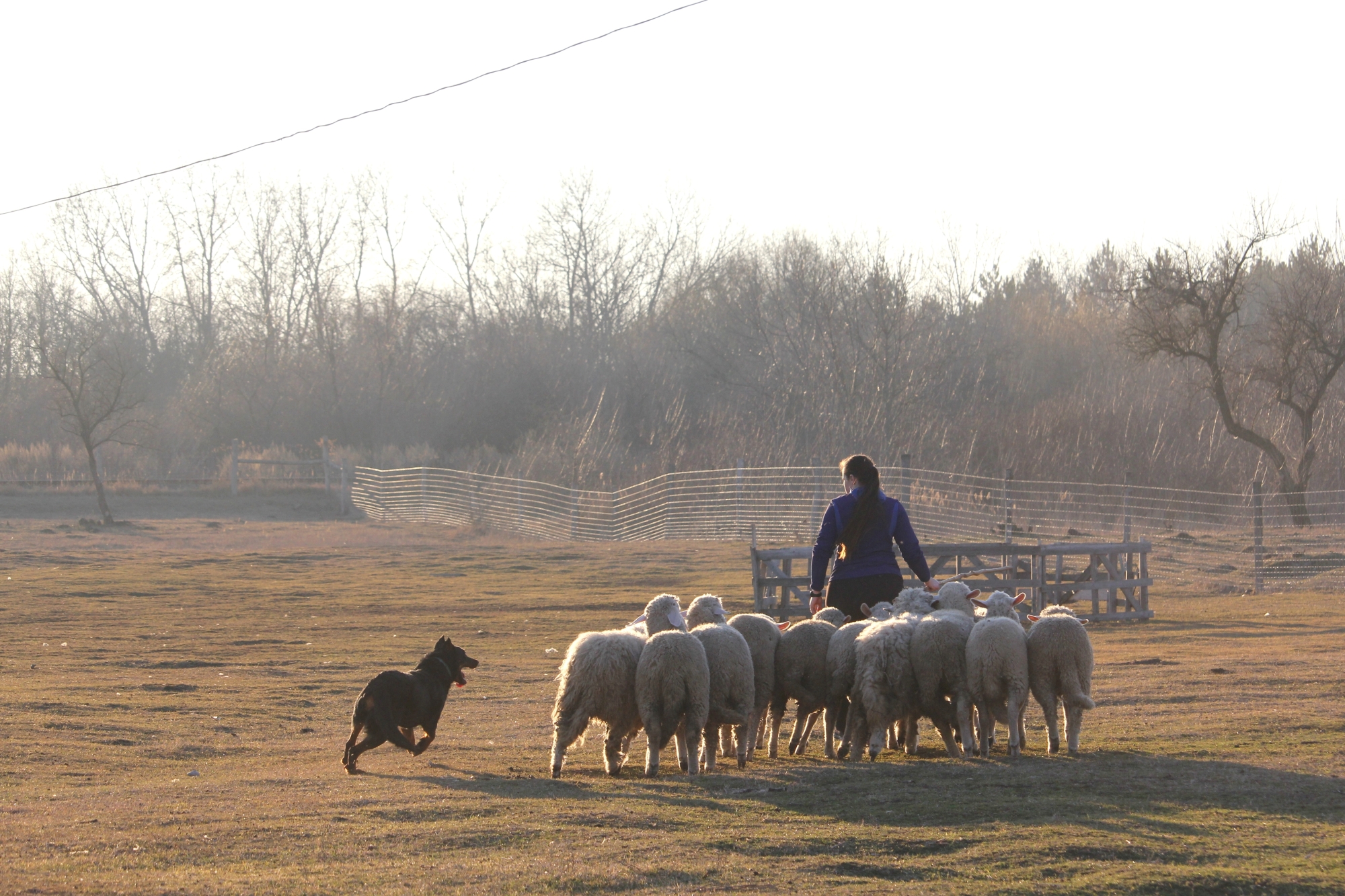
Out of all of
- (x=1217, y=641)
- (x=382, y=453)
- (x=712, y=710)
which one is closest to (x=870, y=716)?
(x=712, y=710)

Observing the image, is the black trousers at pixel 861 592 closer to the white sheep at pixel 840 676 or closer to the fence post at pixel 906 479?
the white sheep at pixel 840 676

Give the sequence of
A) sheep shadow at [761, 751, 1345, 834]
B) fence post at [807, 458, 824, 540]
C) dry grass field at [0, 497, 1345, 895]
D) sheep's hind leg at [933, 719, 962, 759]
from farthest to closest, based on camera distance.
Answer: fence post at [807, 458, 824, 540], sheep's hind leg at [933, 719, 962, 759], sheep shadow at [761, 751, 1345, 834], dry grass field at [0, 497, 1345, 895]

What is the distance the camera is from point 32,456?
55375 millimetres

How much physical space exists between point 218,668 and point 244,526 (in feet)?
89.6

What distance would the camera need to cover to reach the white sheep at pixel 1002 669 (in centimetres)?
867

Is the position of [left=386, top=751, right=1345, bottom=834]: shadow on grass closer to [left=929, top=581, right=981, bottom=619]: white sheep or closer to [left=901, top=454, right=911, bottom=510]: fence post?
[left=929, top=581, right=981, bottom=619]: white sheep

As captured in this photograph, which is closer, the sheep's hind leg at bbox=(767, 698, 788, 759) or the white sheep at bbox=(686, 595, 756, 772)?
the white sheep at bbox=(686, 595, 756, 772)

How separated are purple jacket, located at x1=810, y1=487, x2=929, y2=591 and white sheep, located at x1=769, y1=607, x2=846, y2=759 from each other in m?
0.65

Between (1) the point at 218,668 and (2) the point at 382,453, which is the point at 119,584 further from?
(2) the point at 382,453

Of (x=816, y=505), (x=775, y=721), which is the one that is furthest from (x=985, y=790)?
(x=816, y=505)

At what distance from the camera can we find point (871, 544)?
10164mm

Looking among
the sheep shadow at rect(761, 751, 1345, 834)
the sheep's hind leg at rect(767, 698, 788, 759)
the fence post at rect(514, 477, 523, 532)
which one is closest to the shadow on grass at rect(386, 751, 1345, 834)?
the sheep shadow at rect(761, 751, 1345, 834)

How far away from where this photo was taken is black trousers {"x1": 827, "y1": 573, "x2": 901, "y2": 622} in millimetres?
10188

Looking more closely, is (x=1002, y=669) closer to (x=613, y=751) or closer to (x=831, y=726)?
(x=831, y=726)
